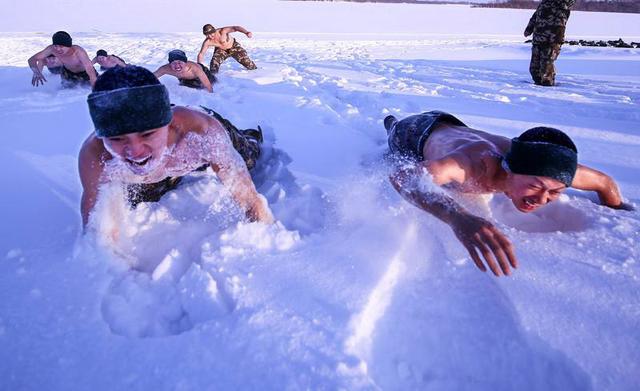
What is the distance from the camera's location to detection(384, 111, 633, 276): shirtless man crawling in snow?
122 cm

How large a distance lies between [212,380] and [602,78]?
634 centimetres

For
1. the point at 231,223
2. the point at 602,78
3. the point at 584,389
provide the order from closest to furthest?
the point at 584,389 → the point at 231,223 → the point at 602,78

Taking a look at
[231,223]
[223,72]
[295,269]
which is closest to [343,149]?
[231,223]

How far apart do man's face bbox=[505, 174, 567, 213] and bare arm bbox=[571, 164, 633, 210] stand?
1.30ft

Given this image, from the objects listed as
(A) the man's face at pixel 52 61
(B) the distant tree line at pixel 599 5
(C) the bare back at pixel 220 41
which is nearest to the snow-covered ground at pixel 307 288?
(A) the man's face at pixel 52 61

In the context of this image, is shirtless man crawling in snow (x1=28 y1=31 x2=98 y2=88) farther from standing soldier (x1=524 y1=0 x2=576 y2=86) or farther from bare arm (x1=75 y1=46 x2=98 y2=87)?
standing soldier (x1=524 y1=0 x2=576 y2=86)

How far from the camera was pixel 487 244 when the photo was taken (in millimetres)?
1194

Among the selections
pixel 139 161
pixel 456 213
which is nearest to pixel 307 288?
pixel 456 213

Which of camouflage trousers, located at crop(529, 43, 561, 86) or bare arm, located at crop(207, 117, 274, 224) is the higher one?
camouflage trousers, located at crop(529, 43, 561, 86)

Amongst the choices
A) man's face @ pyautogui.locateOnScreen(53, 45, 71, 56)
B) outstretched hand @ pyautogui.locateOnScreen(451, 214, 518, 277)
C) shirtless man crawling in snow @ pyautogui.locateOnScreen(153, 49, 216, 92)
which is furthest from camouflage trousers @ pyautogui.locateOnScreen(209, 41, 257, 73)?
outstretched hand @ pyautogui.locateOnScreen(451, 214, 518, 277)

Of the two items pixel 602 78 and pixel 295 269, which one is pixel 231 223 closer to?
pixel 295 269

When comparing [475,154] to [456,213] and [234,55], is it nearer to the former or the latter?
[456,213]

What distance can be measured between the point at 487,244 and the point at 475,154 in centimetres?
67

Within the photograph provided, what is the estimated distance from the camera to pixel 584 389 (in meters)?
1.05
